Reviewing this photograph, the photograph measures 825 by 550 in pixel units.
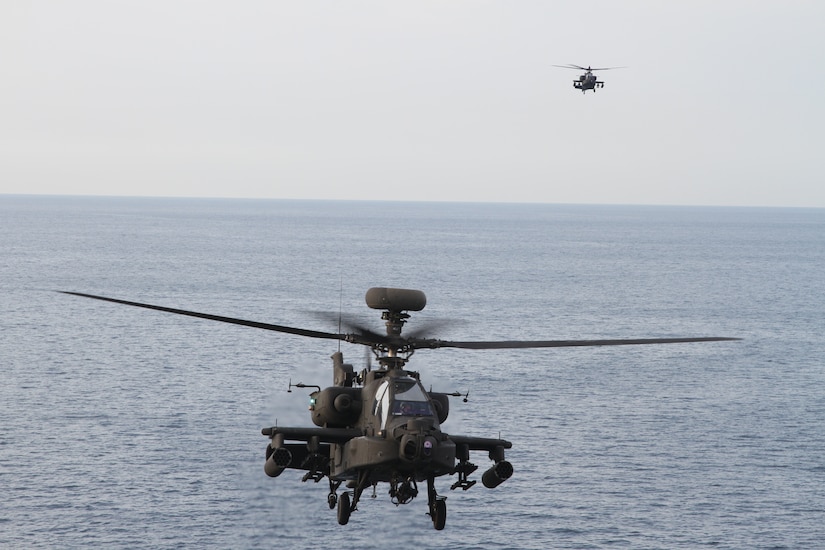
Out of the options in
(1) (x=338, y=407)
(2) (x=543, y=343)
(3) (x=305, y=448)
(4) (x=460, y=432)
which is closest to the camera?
(2) (x=543, y=343)

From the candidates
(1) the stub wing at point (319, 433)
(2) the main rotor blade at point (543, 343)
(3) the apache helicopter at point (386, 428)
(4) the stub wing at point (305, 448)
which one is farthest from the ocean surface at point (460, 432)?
(1) the stub wing at point (319, 433)

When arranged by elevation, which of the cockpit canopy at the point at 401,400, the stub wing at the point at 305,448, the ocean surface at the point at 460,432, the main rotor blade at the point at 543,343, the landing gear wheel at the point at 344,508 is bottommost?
the ocean surface at the point at 460,432

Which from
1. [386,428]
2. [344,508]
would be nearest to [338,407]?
[386,428]

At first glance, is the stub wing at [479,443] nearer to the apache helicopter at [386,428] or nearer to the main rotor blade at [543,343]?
the apache helicopter at [386,428]

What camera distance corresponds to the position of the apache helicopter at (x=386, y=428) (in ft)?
103

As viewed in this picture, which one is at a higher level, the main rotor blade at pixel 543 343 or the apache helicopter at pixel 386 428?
the main rotor blade at pixel 543 343

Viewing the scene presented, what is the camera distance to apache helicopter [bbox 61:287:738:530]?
103ft

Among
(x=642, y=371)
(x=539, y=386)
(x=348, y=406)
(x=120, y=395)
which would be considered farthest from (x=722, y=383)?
(x=348, y=406)

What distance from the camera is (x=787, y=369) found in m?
141

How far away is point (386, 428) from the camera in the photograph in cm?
3216

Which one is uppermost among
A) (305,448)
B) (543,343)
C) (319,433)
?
(543,343)

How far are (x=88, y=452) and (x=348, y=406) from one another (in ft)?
229

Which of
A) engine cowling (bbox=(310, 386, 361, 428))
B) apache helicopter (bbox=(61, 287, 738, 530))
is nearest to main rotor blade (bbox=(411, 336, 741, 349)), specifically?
apache helicopter (bbox=(61, 287, 738, 530))

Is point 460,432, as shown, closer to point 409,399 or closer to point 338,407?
point 338,407
